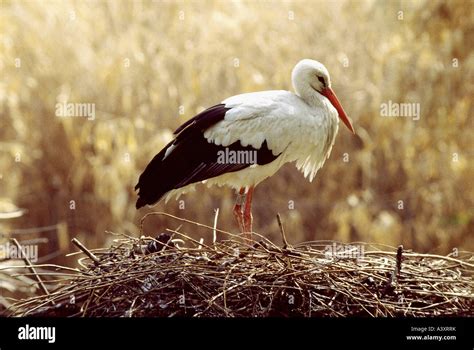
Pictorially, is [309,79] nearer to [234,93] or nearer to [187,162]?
[187,162]

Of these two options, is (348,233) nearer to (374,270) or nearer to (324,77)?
(324,77)

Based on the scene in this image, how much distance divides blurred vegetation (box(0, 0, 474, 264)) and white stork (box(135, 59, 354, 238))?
2.32m

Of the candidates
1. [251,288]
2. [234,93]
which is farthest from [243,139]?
[234,93]

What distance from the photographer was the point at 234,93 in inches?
272

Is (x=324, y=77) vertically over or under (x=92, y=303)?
over

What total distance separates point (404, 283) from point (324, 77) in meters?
1.27

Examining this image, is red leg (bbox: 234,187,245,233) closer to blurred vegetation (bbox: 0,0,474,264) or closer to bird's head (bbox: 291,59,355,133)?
bird's head (bbox: 291,59,355,133)

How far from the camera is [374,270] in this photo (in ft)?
10.7

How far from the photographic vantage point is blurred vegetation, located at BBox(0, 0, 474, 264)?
21.8ft

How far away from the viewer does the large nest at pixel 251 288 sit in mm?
3148

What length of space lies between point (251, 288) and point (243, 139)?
1.07 m

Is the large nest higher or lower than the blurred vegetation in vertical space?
lower

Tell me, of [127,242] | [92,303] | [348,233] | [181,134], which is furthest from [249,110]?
[348,233]

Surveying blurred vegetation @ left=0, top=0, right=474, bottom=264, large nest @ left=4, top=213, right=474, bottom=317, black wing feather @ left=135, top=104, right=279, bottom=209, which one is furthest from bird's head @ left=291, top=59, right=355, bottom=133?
blurred vegetation @ left=0, top=0, right=474, bottom=264
